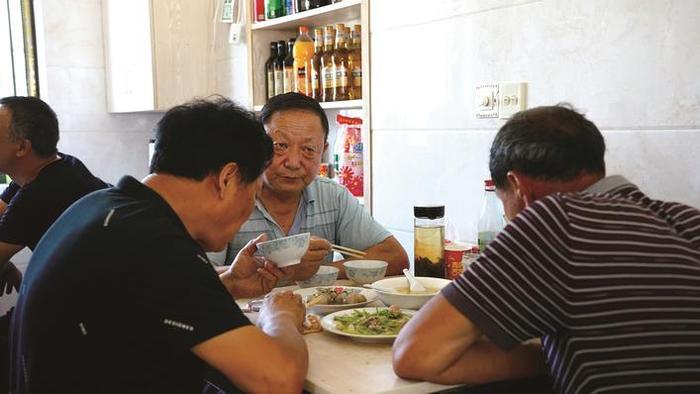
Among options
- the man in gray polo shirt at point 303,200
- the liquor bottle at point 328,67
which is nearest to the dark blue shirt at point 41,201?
the man in gray polo shirt at point 303,200

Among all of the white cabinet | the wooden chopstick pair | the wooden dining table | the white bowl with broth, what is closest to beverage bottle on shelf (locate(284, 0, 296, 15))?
the white cabinet

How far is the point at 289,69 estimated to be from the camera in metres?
2.96

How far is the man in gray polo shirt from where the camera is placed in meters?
2.07

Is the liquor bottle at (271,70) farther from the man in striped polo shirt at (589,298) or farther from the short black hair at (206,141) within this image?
the man in striped polo shirt at (589,298)

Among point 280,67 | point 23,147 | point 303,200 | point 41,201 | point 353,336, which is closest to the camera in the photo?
point 353,336

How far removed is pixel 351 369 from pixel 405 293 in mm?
398

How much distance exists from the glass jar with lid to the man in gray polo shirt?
0.21 m

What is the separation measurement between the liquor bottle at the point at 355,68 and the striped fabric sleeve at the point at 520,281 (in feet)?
5.63

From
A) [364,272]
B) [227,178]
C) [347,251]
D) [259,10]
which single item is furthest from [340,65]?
[227,178]

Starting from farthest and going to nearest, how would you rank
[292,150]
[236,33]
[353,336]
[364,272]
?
[236,33] → [292,150] → [364,272] → [353,336]

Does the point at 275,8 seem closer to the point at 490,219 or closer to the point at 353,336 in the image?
the point at 490,219

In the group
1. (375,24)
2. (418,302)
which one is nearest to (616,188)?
(418,302)

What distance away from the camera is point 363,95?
8.72 feet

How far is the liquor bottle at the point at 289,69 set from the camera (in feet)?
9.68
